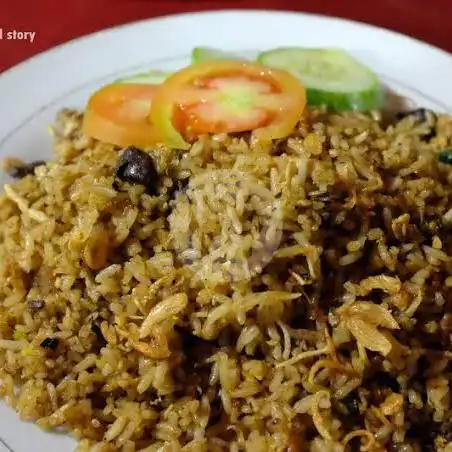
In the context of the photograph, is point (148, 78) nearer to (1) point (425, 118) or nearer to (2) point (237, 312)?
(1) point (425, 118)

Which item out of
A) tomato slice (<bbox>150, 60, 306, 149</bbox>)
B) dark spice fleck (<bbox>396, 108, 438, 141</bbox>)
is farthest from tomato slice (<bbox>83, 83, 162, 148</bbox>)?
dark spice fleck (<bbox>396, 108, 438, 141</bbox>)

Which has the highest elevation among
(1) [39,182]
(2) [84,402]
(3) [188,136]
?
(3) [188,136]

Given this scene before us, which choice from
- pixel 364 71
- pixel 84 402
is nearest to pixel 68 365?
pixel 84 402

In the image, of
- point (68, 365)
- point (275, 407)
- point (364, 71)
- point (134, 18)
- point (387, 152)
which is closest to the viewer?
point (275, 407)

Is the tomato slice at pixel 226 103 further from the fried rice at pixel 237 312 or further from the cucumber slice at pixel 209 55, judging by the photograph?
the cucumber slice at pixel 209 55

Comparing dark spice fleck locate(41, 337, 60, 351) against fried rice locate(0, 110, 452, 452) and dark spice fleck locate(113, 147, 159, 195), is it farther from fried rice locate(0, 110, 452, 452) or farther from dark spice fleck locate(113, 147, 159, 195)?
dark spice fleck locate(113, 147, 159, 195)

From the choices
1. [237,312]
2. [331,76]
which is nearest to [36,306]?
[237,312]

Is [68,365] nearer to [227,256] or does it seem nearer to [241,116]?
[227,256]
